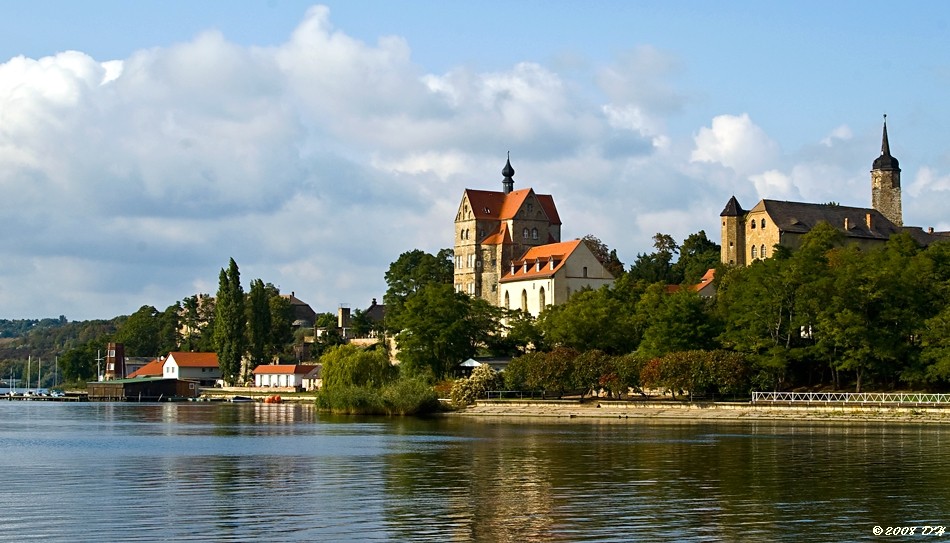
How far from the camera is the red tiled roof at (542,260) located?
125 metres

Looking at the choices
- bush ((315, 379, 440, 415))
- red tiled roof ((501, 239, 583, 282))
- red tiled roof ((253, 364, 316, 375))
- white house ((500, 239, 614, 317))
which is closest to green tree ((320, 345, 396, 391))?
bush ((315, 379, 440, 415))

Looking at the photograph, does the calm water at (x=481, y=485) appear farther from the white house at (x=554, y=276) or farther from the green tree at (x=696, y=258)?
the green tree at (x=696, y=258)

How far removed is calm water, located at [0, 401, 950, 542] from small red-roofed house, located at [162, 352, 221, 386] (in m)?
91.2

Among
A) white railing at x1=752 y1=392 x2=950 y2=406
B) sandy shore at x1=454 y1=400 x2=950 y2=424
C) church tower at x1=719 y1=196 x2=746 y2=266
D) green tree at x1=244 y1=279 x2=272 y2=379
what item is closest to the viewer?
sandy shore at x1=454 y1=400 x2=950 y2=424

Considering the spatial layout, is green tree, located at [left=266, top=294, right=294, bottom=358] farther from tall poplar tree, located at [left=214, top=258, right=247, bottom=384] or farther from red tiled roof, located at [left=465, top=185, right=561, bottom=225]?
red tiled roof, located at [left=465, top=185, right=561, bottom=225]

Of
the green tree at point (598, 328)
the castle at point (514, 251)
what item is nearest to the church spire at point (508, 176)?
the castle at point (514, 251)

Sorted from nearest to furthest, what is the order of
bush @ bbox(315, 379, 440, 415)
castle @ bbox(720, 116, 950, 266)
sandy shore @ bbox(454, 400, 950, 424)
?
1. sandy shore @ bbox(454, 400, 950, 424)
2. bush @ bbox(315, 379, 440, 415)
3. castle @ bbox(720, 116, 950, 266)

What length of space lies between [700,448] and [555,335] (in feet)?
161

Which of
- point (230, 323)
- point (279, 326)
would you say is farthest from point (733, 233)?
point (279, 326)

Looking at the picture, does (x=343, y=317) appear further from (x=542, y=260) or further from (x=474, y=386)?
(x=474, y=386)

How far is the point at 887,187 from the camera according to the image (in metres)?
139

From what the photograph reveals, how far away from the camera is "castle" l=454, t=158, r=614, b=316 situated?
12531 centimetres

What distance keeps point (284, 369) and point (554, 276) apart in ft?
109

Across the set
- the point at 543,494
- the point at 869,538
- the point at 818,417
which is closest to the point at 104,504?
the point at 543,494
